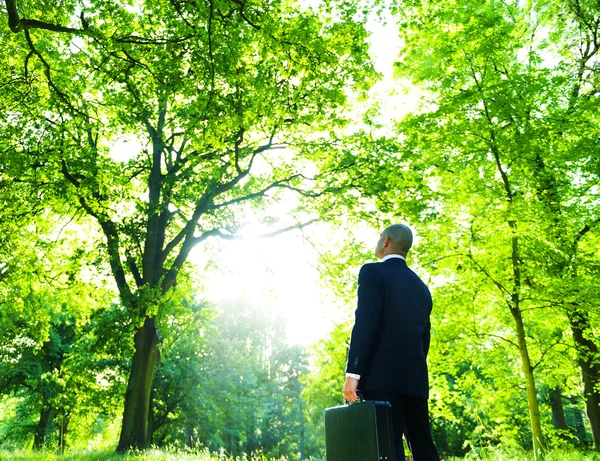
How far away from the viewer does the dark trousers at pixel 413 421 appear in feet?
10.5

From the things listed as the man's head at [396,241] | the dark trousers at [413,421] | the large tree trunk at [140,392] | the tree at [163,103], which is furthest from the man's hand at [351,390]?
the large tree trunk at [140,392]

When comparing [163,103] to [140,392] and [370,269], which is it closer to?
[370,269]

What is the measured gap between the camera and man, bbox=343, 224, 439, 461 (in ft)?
10.6

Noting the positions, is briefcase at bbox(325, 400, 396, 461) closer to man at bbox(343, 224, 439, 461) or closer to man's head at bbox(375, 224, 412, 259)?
man at bbox(343, 224, 439, 461)

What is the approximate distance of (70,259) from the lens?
15.2 metres

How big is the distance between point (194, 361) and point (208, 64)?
22.3 m

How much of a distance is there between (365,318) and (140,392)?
1201 cm

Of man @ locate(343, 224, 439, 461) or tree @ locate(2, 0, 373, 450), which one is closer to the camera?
man @ locate(343, 224, 439, 461)

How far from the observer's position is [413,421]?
3297 mm

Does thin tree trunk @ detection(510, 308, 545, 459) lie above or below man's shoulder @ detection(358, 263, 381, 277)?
below

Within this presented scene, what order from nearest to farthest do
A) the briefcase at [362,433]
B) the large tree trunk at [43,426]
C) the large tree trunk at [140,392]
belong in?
the briefcase at [362,433]
the large tree trunk at [140,392]
the large tree trunk at [43,426]

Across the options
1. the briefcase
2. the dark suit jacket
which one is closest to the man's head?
the dark suit jacket

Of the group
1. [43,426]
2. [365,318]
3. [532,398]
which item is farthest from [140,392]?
[43,426]

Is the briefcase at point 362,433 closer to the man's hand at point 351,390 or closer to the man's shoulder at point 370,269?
the man's hand at point 351,390
